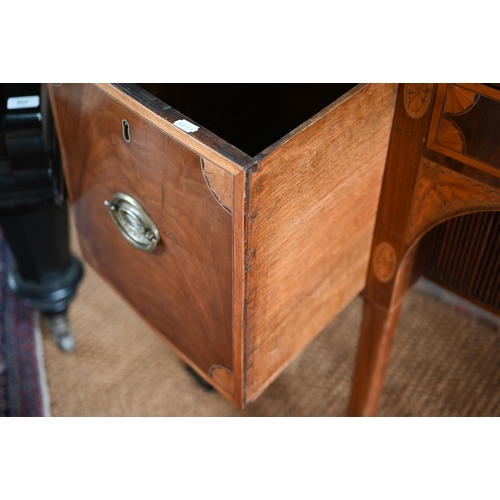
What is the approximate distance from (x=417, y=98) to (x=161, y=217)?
0.87 ft

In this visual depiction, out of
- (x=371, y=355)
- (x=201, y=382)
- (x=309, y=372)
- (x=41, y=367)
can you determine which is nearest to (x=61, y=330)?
(x=41, y=367)

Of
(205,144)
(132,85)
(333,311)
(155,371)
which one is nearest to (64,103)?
(132,85)

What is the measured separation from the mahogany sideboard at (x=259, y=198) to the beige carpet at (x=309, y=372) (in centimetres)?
31

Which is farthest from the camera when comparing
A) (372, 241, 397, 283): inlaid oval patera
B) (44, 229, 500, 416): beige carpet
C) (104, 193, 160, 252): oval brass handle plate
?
(44, 229, 500, 416): beige carpet

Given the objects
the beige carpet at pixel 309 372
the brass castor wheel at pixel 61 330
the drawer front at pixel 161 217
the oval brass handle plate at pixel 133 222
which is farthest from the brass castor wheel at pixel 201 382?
the oval brass handle plate at pixel 133 222

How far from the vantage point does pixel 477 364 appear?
1.18 metres

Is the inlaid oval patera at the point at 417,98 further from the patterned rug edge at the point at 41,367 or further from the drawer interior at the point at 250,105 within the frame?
the patterned rug edge at the point at 41,367

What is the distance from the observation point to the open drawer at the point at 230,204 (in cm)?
57

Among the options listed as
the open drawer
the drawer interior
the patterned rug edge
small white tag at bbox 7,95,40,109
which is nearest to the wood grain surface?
the open drawer

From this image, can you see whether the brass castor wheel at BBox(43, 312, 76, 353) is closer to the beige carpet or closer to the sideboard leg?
the beige carpet

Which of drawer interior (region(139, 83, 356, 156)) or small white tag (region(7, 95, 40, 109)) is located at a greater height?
drawer interior (region(139, 83, 356, 156))

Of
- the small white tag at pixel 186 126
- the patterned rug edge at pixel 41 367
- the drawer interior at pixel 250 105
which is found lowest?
the patterned rug edge at pixel 41 367

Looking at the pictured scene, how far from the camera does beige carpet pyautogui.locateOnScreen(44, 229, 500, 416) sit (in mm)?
1129

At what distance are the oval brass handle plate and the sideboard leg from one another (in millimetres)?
319
